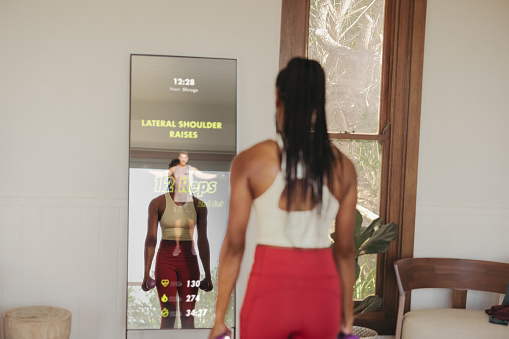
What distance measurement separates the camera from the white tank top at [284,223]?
1665 mm

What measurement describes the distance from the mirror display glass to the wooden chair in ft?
4.28

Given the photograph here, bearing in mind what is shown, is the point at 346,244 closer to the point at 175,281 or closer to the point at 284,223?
the point at 284,223

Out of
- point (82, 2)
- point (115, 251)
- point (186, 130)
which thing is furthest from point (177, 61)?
point (115, 251)

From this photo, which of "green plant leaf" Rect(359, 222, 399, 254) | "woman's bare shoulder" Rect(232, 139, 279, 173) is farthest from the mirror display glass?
"woman's bare shoulder" Rect(232, 139, 279, 173)

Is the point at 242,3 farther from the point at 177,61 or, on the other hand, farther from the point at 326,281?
the point at 326,281

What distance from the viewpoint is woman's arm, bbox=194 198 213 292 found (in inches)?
150

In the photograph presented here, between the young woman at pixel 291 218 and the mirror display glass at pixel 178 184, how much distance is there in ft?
6.69

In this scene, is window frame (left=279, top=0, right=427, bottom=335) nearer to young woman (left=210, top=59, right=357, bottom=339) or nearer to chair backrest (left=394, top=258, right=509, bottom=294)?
chair backrest (left=394, top=258, right=509, bottom=294)

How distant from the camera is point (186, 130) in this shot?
382cm

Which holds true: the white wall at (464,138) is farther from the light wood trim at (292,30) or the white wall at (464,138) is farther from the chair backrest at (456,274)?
the light wood trim at (292,30)

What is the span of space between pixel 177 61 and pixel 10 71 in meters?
1.11

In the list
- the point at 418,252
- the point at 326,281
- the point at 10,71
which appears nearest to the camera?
the point at 326,281

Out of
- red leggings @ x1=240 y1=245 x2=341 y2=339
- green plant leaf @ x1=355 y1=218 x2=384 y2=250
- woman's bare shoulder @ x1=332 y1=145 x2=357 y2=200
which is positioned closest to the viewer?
red leggings @ x1=240 y1=245 x2=341 y2=339

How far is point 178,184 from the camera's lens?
149 inches
